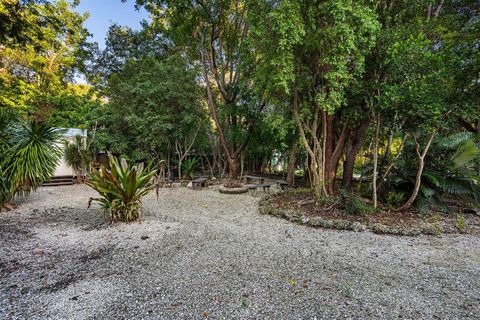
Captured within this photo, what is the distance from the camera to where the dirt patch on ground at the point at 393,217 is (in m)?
4.00

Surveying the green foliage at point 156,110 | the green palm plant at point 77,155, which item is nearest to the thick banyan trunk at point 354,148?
the green foliage at point 156,110

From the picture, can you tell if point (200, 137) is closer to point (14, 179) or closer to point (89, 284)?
point (14, 179)

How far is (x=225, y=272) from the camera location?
7.88 ft

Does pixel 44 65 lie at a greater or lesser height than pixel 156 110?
greater

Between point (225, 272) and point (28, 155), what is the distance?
4635 mm

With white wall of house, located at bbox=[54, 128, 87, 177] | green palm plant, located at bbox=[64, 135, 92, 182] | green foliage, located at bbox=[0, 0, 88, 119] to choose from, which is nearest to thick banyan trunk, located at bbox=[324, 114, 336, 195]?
green palm plant, located at bbox=[64, 135, 92, 182]

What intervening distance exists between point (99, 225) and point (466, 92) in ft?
22.4

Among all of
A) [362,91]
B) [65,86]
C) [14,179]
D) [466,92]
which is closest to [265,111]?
[362,91]

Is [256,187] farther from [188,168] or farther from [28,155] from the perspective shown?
[28,155]

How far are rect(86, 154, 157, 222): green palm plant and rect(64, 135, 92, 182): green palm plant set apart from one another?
5.74 meters

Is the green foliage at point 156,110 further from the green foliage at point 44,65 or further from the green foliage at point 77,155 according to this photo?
the green foliage at point 44,65

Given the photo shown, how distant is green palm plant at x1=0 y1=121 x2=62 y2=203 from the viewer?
429cm

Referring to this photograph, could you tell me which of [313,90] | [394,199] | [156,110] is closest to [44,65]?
[156,110]

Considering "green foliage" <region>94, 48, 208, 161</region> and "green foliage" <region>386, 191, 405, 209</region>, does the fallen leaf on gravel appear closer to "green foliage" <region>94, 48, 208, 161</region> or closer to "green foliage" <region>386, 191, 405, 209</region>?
"green foliage" <region>94, 48, 208, 161</region>
